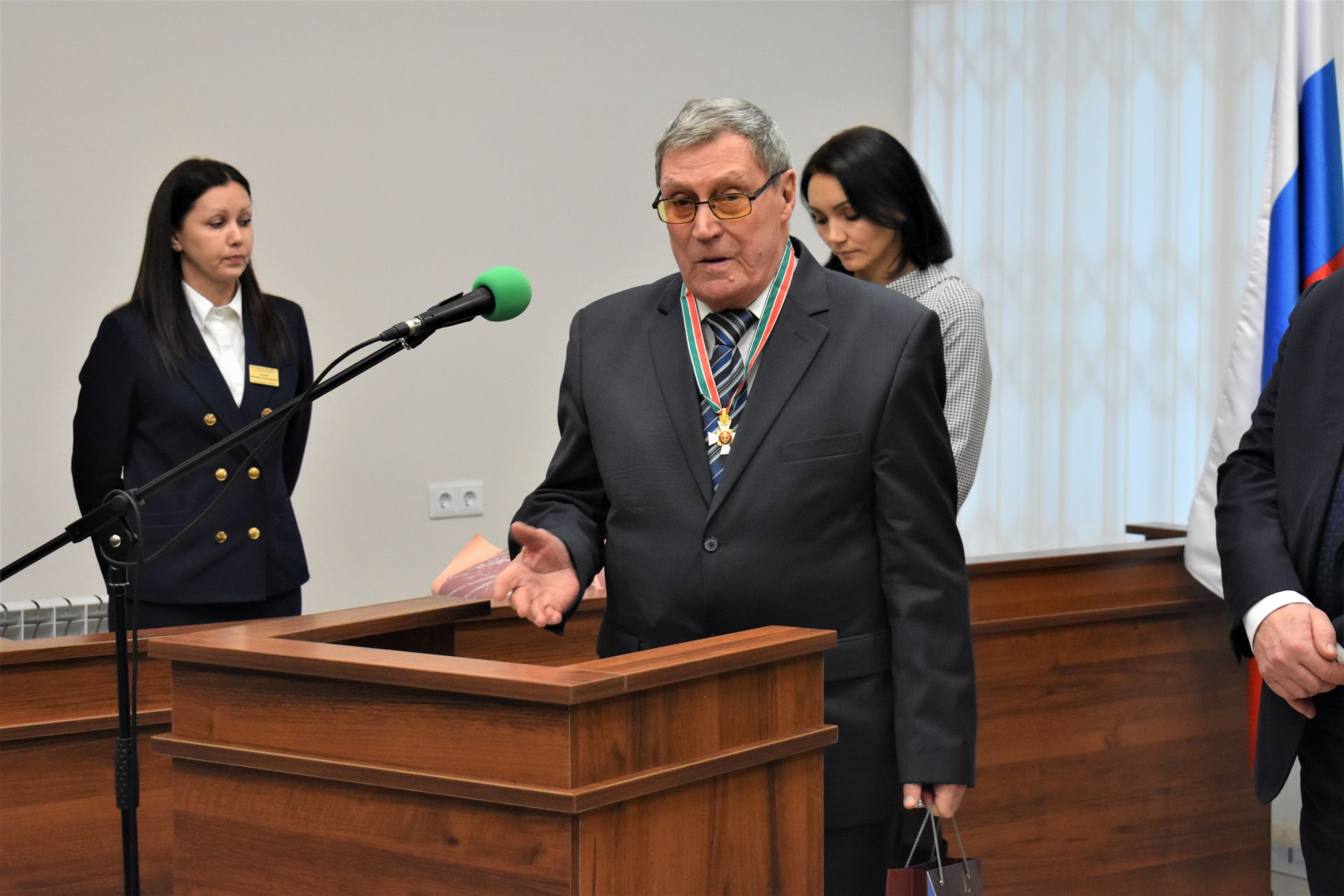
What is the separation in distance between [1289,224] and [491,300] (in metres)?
2.12

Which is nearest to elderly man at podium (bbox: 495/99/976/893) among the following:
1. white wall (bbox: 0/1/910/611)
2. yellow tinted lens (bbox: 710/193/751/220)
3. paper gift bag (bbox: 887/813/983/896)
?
yellow tinted lens (bbox: 710/193/751/220)

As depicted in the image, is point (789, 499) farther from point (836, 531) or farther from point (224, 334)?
point (224, 334)

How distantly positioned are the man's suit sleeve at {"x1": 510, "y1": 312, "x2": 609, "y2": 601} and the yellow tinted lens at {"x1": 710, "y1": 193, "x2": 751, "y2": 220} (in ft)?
0.91

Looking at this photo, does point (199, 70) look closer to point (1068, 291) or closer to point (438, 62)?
point (438, 62)

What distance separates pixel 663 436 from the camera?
1789mm

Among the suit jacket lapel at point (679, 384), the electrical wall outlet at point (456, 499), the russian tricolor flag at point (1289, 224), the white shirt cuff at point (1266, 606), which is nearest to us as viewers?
the suit jacket lapel at point (679, 384)

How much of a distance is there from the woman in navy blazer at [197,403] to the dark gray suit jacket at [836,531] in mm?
1242

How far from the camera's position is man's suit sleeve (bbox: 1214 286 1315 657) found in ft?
6.26

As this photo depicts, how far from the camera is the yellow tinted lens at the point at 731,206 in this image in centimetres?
177

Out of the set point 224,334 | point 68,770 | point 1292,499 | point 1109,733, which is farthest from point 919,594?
point 224,334

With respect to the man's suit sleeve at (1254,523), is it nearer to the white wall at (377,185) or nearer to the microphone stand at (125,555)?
the microphone stand at (125,555)

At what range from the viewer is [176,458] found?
2832mm

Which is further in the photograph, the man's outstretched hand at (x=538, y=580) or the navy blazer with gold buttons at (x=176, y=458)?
the navy blazer with gold buttons at (x=176, y=458)

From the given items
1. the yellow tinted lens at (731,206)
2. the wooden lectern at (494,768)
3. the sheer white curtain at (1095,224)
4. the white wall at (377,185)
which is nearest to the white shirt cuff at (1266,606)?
the wooden lectern at (494,768)
